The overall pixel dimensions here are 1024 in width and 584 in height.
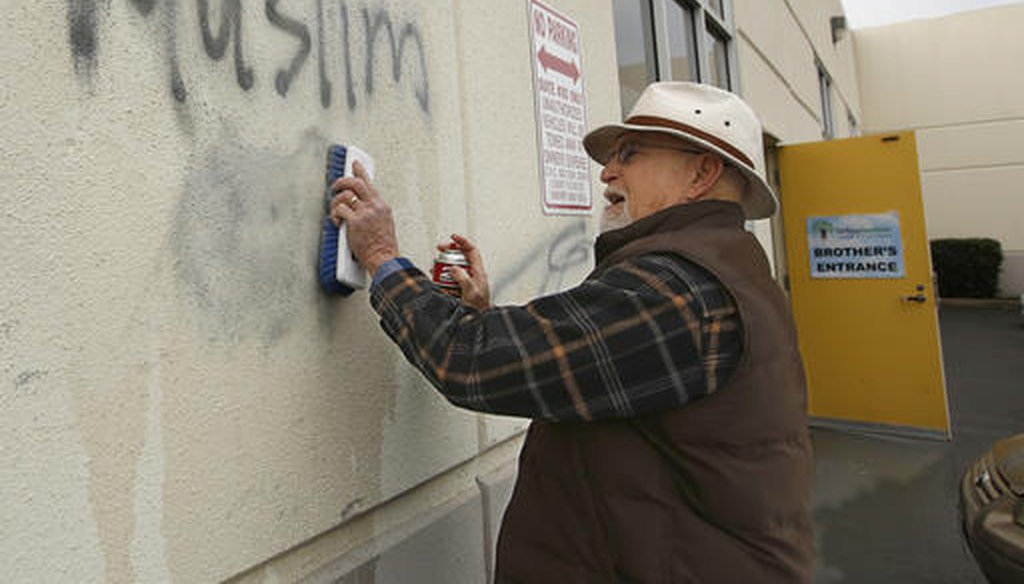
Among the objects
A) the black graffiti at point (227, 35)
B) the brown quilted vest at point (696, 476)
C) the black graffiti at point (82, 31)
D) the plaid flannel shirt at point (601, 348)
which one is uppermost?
the black graffiti at point (227, 35)

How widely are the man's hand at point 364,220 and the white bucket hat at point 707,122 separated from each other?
0.58 m

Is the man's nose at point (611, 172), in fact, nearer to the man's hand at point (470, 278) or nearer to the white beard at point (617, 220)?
the white beard at point (617, 220)

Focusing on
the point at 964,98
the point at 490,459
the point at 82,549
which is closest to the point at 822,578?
the point at 490,459

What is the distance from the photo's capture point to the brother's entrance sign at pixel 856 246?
5.27m

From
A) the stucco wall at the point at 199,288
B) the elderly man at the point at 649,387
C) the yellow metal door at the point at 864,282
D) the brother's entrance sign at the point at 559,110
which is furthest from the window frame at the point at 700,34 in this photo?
the elderly man at the point at 649,387

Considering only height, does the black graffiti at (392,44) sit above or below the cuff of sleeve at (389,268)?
above

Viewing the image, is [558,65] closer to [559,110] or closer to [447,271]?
[559,110]

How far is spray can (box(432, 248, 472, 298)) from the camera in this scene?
4.88 ft

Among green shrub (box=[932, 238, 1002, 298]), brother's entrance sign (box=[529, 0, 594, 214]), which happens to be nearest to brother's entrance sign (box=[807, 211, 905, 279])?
brother's entrance sign (box=[529, 0, 594, 214])

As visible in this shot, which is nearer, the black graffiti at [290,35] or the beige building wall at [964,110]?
the black graffiti at [290,35]

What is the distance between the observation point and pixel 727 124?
147 cm

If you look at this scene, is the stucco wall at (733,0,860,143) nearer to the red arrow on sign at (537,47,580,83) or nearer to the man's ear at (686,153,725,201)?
the red arrow on sign at (537,47,580,83)

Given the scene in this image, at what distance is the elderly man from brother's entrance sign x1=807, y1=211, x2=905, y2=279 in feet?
14.8

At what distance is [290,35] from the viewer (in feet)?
4.65
